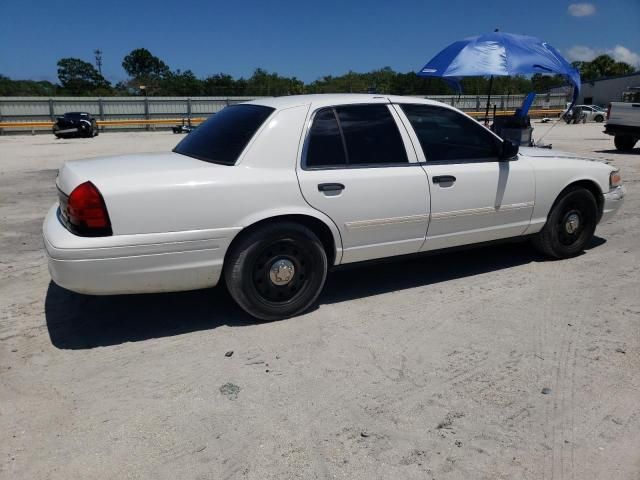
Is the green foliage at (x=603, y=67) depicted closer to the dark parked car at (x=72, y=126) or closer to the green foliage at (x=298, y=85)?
the green foliage at (x=298, y=85)

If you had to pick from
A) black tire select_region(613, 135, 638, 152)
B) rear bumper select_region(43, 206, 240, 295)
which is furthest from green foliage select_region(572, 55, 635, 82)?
rear bumper select_region(43, 206, 240, 295)

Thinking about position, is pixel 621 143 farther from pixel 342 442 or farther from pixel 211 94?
pixel 211 94

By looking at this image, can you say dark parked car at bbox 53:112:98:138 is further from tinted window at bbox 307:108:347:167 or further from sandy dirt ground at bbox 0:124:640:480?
tinted window at bbox 307:108:347:167

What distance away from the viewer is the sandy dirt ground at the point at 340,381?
95.5 inches

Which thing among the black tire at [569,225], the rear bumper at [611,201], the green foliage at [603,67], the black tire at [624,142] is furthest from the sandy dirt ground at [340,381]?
the green foliage at [603,67]

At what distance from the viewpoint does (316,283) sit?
3.87 metres

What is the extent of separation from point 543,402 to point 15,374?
303 centimetres

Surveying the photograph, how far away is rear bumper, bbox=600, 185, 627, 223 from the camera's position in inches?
206

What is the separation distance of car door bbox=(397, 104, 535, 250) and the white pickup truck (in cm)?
1252

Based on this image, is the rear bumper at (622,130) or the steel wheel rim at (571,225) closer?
the steel wheel rim at (571,225)

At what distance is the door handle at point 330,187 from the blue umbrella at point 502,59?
19.2 feet

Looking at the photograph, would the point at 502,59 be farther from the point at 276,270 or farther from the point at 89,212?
the point at 89,212

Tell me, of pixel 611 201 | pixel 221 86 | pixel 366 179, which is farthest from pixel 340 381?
pixel 221 86

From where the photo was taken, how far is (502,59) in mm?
8727
